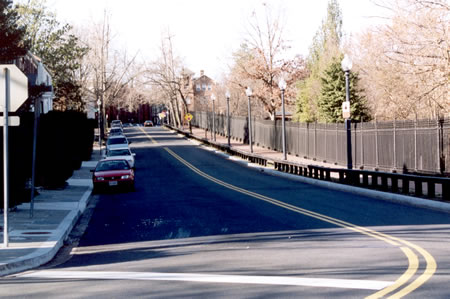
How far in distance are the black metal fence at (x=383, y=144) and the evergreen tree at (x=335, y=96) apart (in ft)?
18.3

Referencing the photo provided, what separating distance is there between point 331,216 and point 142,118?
6051 inches

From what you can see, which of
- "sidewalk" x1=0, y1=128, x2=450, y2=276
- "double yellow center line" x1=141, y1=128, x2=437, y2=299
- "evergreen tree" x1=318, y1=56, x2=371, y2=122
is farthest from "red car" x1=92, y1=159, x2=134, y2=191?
"evergreen tree" x1=318, y1=56, x2=371, y2=122

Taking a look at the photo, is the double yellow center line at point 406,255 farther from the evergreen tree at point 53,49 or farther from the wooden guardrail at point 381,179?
the evergreen tree at point 53,49

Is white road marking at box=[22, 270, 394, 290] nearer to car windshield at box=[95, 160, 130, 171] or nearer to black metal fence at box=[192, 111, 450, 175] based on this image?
car windshield at box=[95, 160, 130, 171]

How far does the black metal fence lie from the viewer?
24655 millimetres

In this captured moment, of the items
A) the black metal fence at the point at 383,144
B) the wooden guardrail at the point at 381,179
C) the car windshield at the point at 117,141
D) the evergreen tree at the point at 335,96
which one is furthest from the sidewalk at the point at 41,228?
the evergreen tree at the point at 335,96

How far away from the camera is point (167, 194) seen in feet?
78.2

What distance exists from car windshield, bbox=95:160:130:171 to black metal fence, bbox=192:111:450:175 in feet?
41.1

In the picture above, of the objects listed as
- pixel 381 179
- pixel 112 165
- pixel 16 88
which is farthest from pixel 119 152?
pixel 16 88

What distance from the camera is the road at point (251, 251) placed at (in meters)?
7.92

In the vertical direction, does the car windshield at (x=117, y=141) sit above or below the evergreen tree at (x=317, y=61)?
below

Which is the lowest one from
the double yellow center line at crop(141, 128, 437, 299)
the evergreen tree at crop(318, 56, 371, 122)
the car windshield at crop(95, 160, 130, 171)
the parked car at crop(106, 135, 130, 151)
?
the double yellow center line at crop(141, 128, 437, 299)

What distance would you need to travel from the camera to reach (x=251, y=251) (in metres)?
10.8

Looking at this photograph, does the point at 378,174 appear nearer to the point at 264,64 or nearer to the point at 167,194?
the point at 167,194
